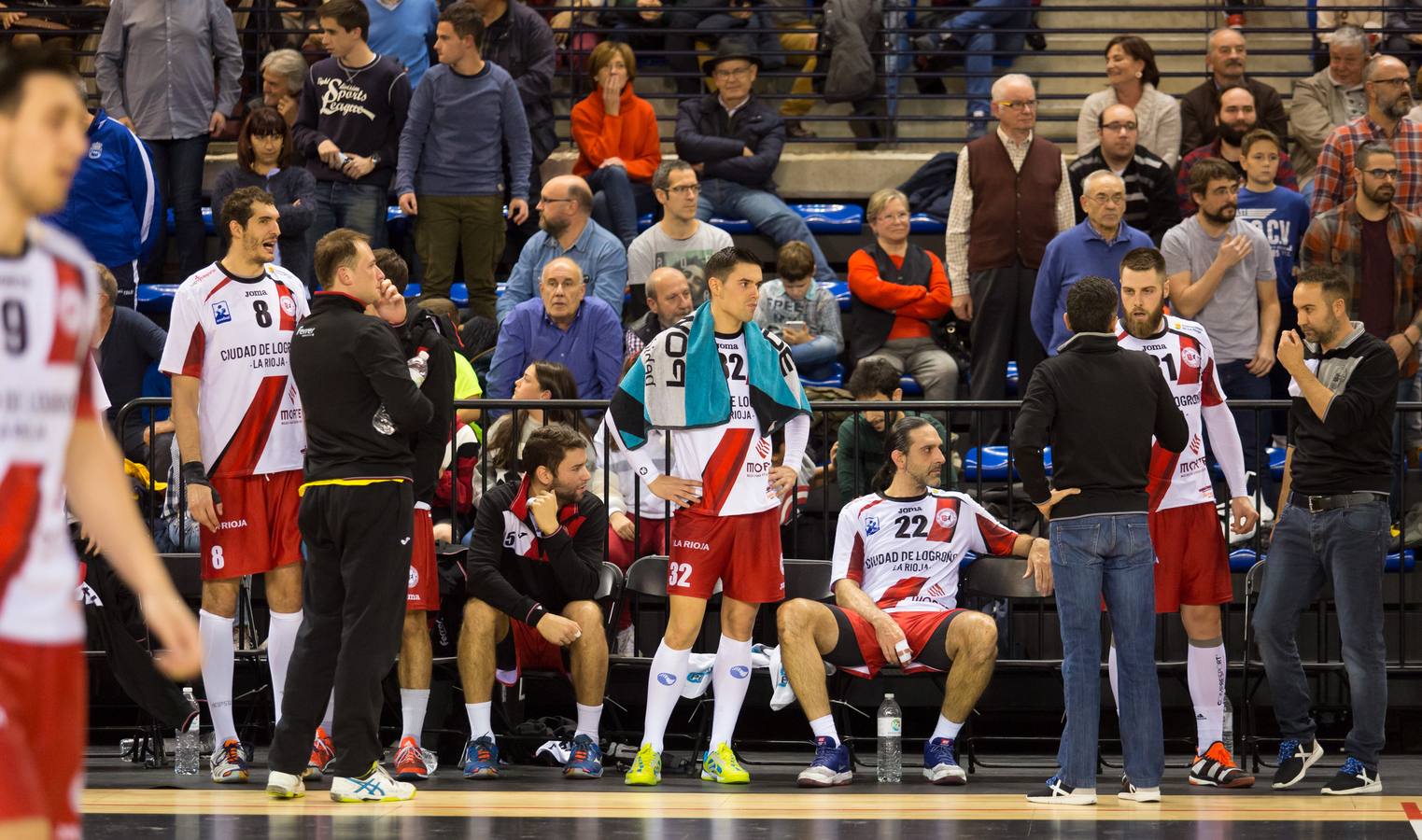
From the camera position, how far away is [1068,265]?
8922mm

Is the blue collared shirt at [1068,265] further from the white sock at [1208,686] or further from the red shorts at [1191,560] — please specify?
the white sock at [1208,686]

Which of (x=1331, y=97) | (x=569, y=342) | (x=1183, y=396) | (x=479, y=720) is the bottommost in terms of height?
(x=479, y=720)

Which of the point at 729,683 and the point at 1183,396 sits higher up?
the point at 1183,396

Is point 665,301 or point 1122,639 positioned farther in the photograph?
point 665,301

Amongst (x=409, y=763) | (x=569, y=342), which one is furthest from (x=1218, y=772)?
(x=569, y=342)

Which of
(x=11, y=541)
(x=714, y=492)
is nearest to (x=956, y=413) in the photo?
(x=714, y=492)

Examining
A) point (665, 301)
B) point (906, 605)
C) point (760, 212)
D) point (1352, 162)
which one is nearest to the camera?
point (906, 605)

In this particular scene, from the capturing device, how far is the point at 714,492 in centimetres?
693

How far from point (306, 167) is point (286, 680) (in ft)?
16.1

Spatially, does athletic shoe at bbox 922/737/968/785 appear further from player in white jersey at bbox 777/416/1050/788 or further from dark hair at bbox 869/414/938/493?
dark hair at bbox 869/414/938/493

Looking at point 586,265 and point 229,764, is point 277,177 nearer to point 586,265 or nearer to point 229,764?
point 586,265

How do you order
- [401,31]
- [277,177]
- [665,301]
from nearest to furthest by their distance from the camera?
[665,301] → [277,177] → [401,31]

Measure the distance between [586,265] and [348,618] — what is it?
3.83m

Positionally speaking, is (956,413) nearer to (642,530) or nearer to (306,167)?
(642,530)
